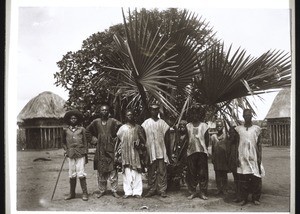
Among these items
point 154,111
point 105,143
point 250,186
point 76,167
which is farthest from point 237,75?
point 76,167

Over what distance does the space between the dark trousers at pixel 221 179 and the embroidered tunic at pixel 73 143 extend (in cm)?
170

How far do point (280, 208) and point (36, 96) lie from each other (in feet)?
10.8

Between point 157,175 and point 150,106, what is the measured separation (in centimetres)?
88

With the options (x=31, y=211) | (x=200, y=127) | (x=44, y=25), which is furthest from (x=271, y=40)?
(x=31, y=211)

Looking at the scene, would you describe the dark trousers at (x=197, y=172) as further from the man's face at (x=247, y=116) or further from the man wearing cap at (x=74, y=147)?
the man wearing cap at (x=74, y=147)

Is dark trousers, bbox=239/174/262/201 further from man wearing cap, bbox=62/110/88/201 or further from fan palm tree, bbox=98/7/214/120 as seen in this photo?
man wearing cap, bbox=62/110/88/201

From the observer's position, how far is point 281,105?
6332mm

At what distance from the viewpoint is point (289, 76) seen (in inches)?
247

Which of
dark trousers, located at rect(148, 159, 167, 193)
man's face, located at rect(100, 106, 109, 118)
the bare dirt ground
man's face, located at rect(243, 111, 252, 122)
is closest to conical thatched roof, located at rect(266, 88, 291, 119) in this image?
man's face, located at rect(243, 111, 252, 122)

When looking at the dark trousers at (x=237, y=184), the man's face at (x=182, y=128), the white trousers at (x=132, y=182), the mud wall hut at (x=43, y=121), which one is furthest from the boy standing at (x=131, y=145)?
the dark trousers at (x=237, y=184)

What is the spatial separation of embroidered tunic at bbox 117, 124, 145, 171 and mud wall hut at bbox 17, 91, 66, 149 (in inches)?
30.8

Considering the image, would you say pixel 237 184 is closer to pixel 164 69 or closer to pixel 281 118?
pixel 281 118

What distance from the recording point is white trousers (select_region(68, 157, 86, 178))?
648cm

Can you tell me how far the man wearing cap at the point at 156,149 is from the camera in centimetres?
653
